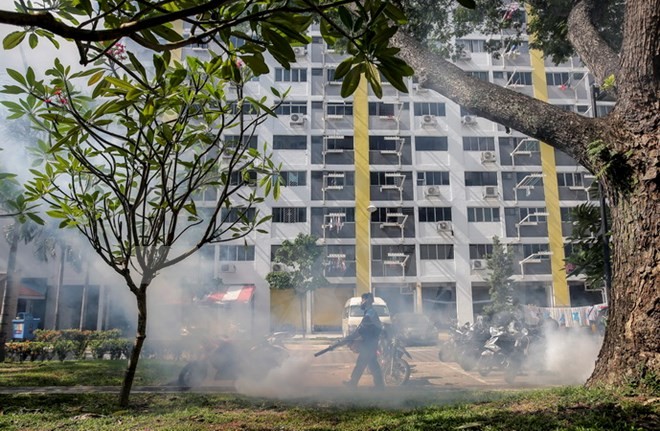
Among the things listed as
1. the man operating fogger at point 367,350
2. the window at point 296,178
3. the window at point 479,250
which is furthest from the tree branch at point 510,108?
the window at point 479,250

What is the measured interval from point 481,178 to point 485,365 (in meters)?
20.0

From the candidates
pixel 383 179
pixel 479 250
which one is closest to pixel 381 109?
pixel 383 179

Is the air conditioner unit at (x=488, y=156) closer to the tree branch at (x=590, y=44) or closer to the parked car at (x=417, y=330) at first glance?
the parked car at (x=417, y=330)

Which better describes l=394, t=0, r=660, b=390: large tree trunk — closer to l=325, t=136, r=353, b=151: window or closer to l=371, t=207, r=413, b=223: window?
l=371, t=207, r=413, b=223: window

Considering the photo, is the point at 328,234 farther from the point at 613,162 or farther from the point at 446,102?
the point at 613,162

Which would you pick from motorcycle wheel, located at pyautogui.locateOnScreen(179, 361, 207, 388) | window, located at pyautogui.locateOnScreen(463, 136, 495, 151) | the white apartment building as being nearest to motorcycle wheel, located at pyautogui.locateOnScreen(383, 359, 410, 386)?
motorcycle wheel, located at pyautogui.locateOnScreen(179, 361, 207, 388)

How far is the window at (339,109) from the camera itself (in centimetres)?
2858

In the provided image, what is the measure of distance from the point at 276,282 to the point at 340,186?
23.4 feet

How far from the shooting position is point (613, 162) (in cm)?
460

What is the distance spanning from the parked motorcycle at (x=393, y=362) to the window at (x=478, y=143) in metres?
21.8

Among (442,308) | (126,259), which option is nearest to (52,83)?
(126,259)

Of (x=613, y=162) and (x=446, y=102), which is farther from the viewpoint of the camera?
(x=446, y=102)

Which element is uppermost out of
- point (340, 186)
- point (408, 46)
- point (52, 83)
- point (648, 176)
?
point (340, 186)

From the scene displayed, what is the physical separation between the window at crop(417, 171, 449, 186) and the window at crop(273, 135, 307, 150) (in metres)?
7.39
